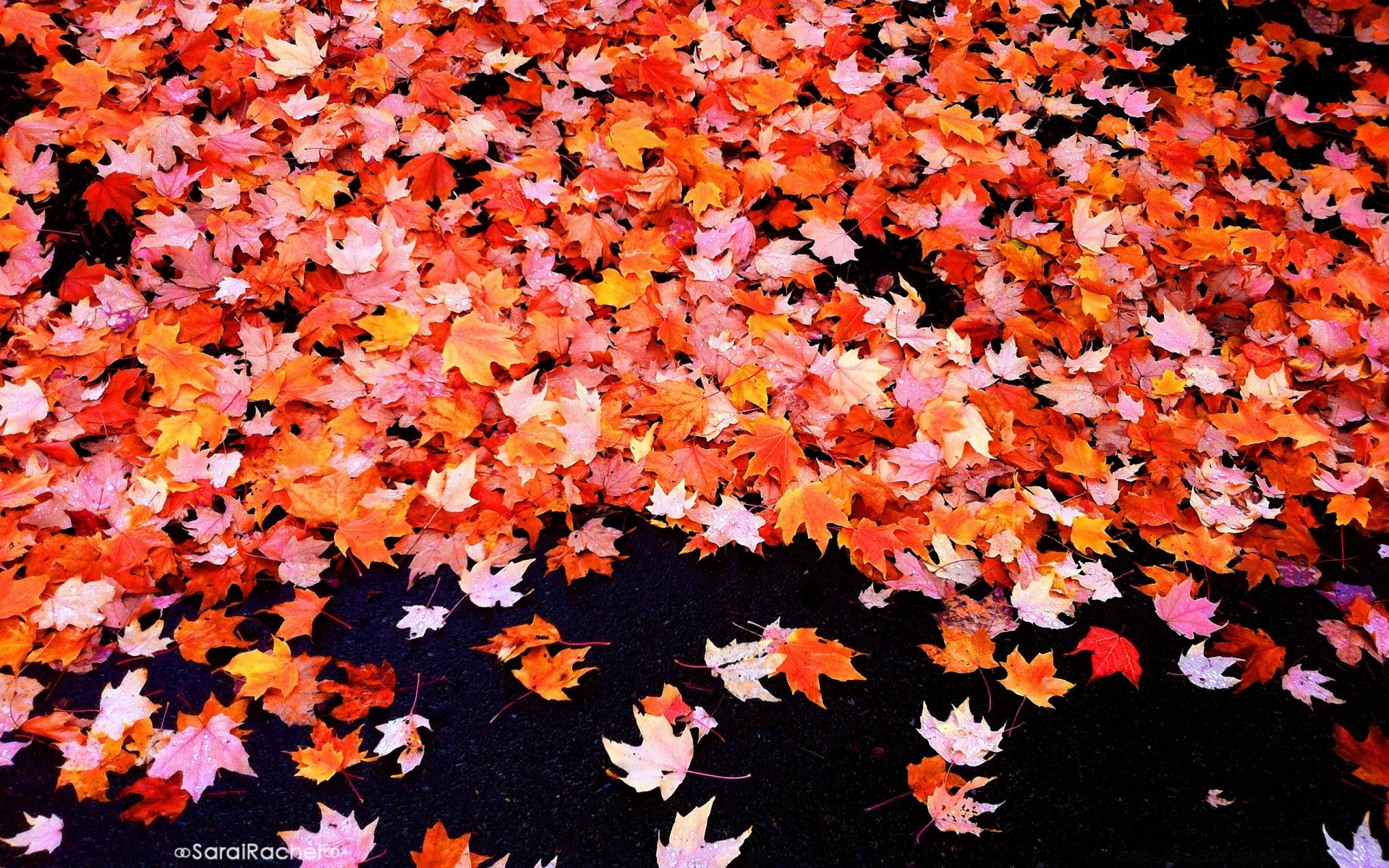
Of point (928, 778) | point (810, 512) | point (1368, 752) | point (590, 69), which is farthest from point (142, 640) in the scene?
point (1368, 752)

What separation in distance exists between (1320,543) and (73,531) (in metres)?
3.67

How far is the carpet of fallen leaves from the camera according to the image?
2104mm

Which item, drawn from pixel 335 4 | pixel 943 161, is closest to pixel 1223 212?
pixel 943 161

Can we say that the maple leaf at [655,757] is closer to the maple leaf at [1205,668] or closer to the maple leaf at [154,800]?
the maple leaf at [154,800]

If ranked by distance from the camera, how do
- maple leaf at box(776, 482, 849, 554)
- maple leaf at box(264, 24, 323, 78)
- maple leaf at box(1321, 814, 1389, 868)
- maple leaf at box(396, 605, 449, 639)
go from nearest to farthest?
maple leaf at box(1321, 814, 1389, 868) → maple leaf at box(396, 605, 449, 639) → maple leaf at box(776, 482, 849, 554) → maple leaf at box(264, 24, 323, 78)

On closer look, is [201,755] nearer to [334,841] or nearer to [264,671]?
[264,671]

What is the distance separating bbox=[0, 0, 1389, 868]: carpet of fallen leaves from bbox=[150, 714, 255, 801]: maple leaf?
0.01 metres

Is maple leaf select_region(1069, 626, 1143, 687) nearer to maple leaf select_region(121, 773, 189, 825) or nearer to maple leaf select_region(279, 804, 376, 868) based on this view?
maple leaf select_region(279, 804, 376, 868)

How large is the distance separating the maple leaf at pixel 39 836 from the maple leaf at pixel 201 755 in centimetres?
21

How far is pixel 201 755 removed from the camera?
1.90 m

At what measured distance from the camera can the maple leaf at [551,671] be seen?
2064 mm

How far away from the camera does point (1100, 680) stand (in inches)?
82.0

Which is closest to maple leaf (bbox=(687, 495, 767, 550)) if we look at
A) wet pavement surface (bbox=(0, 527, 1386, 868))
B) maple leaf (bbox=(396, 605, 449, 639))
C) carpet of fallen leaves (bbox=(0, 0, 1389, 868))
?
carpet of fallen leaves (bbox=(0, 0, 1389, 868))

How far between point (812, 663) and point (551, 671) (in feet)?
2.27
